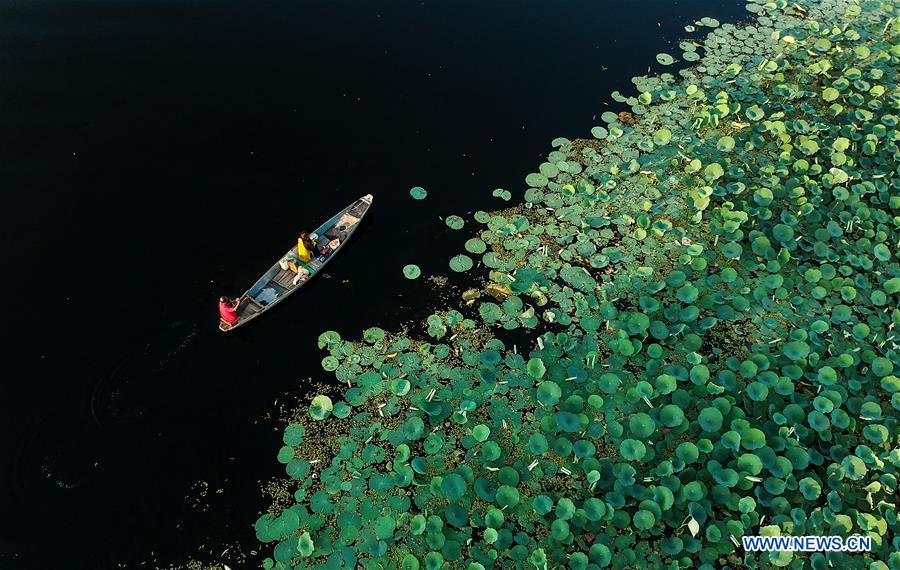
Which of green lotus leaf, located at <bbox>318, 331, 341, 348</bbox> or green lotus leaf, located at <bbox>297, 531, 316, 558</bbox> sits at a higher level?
green lotus leaf, located at <bbox>318, 331, 341, 348</bbox>

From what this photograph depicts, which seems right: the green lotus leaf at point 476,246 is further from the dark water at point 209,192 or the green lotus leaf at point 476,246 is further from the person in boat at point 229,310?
the person in boat at point 229,310

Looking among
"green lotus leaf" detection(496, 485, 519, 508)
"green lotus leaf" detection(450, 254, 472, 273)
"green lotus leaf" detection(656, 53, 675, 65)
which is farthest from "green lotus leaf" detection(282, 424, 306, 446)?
"green lotus leaf" detection(656, 53, 675, 65)

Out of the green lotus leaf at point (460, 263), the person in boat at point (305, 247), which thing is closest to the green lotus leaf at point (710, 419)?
the green lotus leaf at point (460, 263)

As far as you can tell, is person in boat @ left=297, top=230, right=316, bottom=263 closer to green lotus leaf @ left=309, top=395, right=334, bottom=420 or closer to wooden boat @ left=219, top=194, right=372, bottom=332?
wooden boat @ left=219, top=194, right=372, bottom=332

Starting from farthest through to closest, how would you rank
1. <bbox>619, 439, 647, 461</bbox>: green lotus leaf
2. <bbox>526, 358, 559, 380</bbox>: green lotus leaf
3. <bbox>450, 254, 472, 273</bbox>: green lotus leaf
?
<bbox>450, 254, 472, 273</bbox>: green lotus leaf
<bbox>526, 358, 559, 380</bbox>: green lotus leaf
<bbox>619, 439, 647, 461</bbox>: green lotus leaf

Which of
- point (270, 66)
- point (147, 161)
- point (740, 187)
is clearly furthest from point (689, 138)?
point (147, 161)
